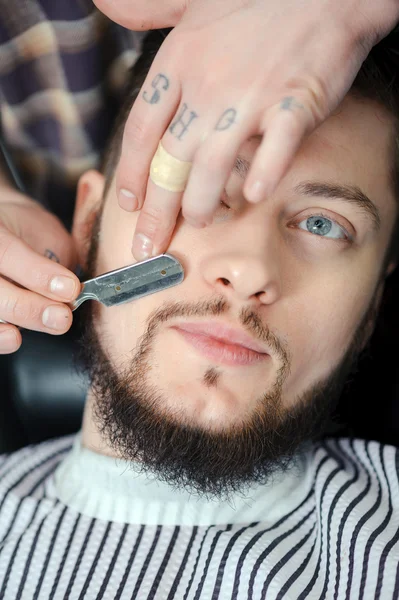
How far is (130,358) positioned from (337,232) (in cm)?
36

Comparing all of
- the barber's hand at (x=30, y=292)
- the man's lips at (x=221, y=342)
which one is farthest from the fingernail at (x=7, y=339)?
the man's lips at (x=221, y=342)

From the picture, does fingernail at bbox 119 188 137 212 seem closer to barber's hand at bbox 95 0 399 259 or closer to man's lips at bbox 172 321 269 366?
barber's hand at bbox 95 0 399 259

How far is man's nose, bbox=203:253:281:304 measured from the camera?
0.86 metres

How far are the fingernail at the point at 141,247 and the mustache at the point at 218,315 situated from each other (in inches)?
2.9

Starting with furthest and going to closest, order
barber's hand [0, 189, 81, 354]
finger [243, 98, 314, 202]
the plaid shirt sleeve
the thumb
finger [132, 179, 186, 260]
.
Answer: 1. the plaid shirt sleeve
2. the thumb
3. barber's hand [0, 189, 81, 354]
4. finger [132, 179, 186, 260]
5. finger [243, 98, 314, 202]

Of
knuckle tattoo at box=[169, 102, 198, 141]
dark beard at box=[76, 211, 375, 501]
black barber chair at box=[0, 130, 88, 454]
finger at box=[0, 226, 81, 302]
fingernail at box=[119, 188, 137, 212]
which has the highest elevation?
knuckle tattoo at box=[169, 102, 198, 141]

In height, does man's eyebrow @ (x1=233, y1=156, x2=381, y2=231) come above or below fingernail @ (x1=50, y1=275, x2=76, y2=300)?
above

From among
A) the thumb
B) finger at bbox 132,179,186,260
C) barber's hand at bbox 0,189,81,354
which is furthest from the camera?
the thumb

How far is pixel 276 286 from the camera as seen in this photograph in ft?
2.93

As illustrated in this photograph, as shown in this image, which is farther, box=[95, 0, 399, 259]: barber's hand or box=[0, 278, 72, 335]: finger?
box=[0, 278, 72, 335]: finger

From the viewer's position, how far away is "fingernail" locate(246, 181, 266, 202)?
691 millimetres

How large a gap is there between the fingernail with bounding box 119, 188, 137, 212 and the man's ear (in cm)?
28

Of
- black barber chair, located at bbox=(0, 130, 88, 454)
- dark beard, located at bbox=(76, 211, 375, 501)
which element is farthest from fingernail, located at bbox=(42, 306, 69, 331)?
black barber chair, located at bbox=(0, 130, 88, 454)

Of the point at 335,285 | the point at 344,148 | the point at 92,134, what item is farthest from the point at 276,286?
the point at 92,134
